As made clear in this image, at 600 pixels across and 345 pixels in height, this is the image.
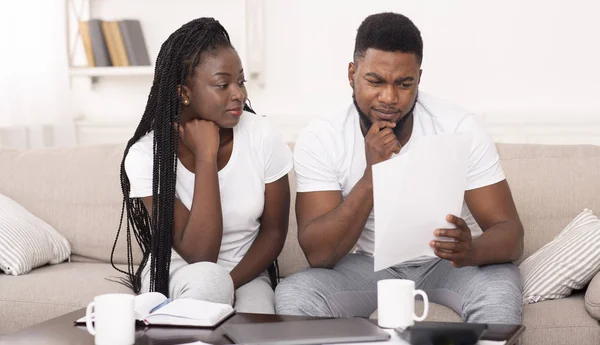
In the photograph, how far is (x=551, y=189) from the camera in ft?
7.48

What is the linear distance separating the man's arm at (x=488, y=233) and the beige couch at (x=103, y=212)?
142 millimetres

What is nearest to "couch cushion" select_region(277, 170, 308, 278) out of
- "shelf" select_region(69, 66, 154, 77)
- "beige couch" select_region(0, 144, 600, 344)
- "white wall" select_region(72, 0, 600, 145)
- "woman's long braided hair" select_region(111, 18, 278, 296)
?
"beige couch" select_region(0, 144, 600, 344)

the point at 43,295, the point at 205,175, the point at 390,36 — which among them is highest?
the point at 390,36

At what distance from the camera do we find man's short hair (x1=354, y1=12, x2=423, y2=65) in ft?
6.52

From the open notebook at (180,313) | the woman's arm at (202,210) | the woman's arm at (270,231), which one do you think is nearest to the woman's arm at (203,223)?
the woman's arm at (202,210)

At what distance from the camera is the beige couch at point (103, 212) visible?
1.90 meters

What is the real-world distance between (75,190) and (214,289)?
3.07ft

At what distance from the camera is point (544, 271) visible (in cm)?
200

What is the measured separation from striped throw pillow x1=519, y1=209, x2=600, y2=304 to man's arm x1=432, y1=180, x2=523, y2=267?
0.33 feet

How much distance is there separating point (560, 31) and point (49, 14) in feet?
6.67

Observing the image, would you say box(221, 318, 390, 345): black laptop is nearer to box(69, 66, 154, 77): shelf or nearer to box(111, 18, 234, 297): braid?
box(111, 18, 234, 297): braid

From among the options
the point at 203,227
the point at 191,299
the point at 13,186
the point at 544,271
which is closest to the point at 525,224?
the point at 544,271

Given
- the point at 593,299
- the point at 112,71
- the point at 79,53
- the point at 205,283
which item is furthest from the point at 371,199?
the point at 79,53

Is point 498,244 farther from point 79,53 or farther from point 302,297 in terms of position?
point 79,53
